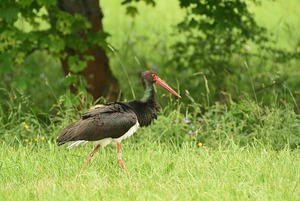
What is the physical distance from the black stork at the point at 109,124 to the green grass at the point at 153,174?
10.0 inches

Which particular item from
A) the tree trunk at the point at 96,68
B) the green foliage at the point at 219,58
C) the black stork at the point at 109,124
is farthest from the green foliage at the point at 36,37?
the black stork at the point at 109,124

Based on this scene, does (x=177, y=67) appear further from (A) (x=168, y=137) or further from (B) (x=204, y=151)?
(B) (x=204, y=151)

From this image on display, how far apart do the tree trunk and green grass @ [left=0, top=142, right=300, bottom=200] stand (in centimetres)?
257

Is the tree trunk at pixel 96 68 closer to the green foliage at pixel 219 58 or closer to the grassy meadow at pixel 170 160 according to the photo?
the grassy meadow at pixel 170 160

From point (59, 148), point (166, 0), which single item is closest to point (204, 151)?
point (59, 148)

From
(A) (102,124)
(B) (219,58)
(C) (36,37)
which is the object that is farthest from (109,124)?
(B) (219,58)

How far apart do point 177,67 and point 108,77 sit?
1.02m

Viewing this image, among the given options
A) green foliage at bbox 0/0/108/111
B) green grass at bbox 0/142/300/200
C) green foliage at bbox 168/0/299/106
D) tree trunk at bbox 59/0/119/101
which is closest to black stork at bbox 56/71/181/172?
green grass at bbox 0/142/300/200

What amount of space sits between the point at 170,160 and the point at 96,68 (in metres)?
3.54

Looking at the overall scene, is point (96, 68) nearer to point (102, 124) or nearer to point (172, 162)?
point (102, 124)

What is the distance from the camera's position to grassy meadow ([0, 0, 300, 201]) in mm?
5961

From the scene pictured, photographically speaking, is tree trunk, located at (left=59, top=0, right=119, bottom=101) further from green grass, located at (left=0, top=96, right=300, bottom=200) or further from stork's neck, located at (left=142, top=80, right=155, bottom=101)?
stork's neck, located at (left=142, top=80, right=155, bottom=101)

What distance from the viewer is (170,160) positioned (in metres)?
6.98

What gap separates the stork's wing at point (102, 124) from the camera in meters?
6.62
